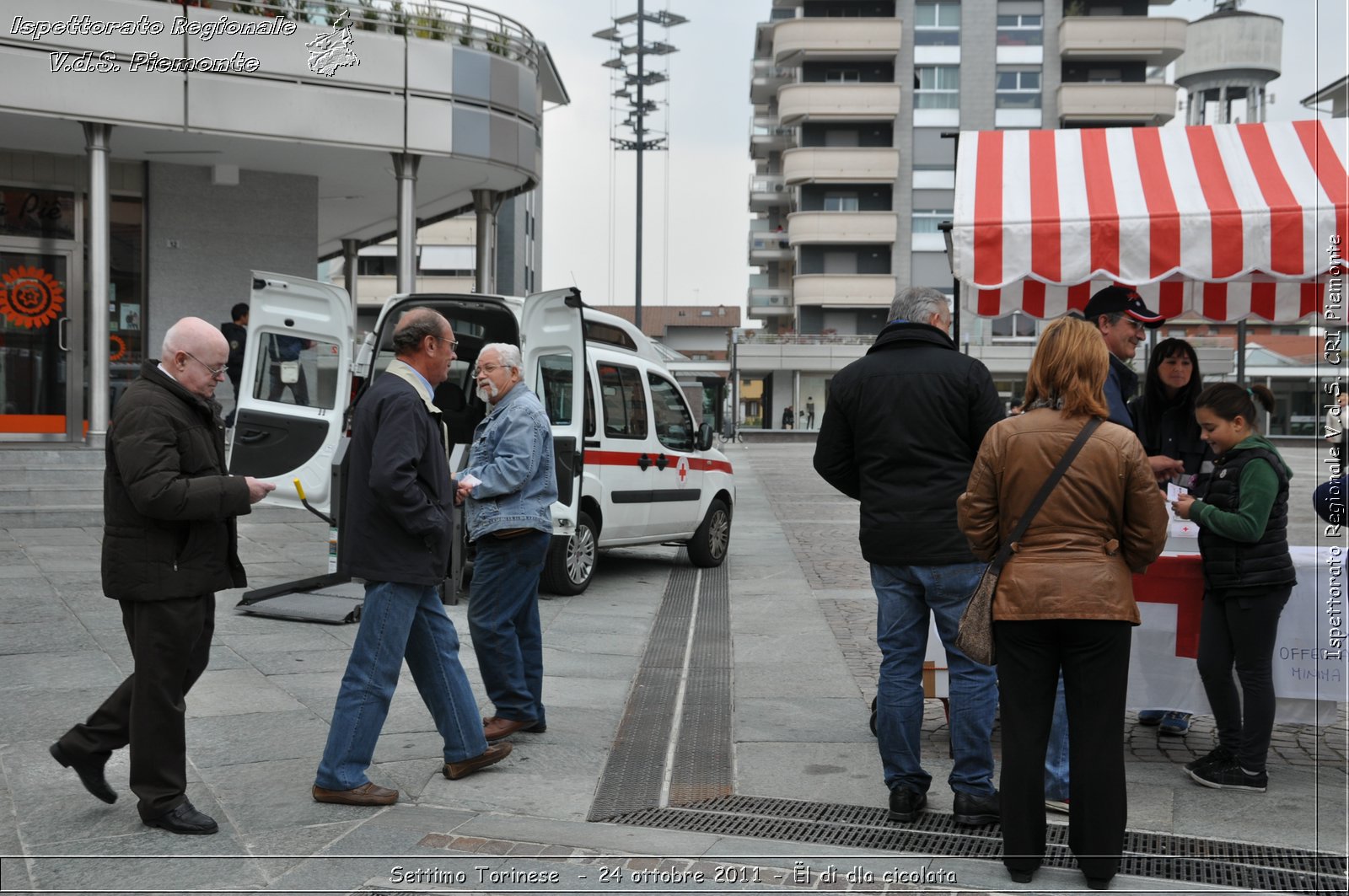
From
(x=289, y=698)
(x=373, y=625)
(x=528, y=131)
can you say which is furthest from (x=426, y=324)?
(x=528, y=131)

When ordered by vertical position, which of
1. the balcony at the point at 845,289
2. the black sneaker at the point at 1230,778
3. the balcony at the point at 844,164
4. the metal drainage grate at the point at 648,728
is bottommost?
the metal drainage grate at the point at 648,728

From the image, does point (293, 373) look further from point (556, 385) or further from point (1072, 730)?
point (1072, 730)

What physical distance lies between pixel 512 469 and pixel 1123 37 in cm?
5815

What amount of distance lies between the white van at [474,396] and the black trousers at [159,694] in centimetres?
446

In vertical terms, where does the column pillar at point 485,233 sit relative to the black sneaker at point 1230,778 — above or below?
above

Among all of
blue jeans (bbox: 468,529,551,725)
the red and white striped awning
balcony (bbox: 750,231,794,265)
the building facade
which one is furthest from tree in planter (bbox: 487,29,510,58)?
balcony (bbox: 750,231,794,265)

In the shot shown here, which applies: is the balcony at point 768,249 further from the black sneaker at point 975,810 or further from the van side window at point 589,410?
the black sneaker at point 975,810

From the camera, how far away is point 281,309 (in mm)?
9359

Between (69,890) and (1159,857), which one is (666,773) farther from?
(69,890)

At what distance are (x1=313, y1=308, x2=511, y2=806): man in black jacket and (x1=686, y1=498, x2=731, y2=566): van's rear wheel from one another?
→ 7.59 m

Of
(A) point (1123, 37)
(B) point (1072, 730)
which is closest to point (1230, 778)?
(B) point (1072, 730)

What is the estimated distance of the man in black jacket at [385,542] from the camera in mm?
4684

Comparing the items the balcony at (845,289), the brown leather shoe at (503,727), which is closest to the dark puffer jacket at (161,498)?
the brown leather shoe at (503,727)

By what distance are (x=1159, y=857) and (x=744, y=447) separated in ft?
139
